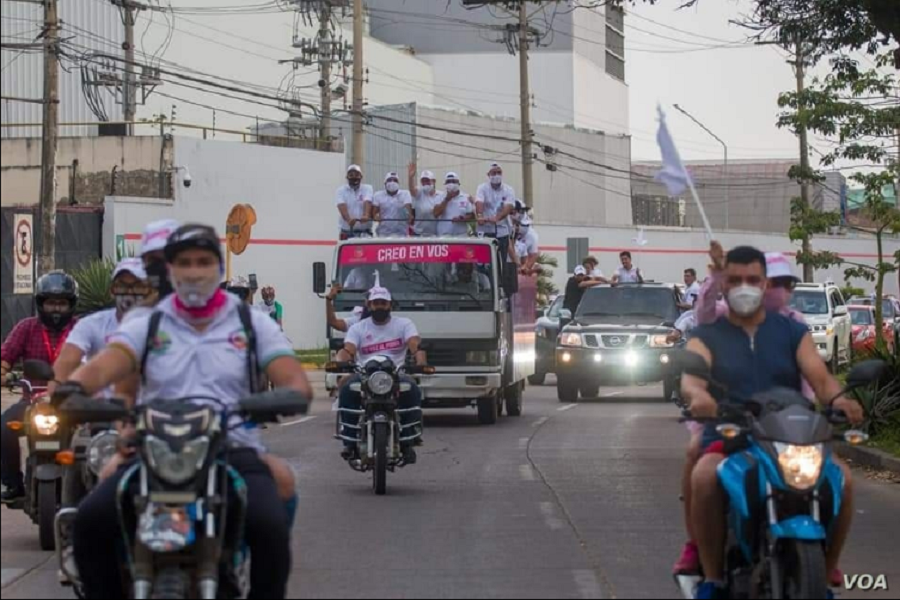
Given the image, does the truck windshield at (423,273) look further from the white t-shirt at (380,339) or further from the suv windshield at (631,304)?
the white t-shirt at (380,339)

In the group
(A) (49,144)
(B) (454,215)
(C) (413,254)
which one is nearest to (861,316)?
(A) (49,144)

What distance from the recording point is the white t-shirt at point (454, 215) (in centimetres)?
2331

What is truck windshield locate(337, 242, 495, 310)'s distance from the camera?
2227 cm

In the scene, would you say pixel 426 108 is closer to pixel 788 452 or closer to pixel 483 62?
pixel 483 62

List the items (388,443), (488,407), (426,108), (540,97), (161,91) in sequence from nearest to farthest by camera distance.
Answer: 1. (388,443)
2. (488,407)
3. (161,91)
4. (426,108)
5. (540,97)

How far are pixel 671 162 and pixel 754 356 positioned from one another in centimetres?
118

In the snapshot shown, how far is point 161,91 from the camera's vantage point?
53.7m

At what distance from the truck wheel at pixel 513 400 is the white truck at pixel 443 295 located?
1.96m

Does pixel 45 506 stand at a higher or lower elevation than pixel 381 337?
lower

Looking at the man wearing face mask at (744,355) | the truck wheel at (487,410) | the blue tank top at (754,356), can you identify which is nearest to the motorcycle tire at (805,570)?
the man wearing face mask at (744,355)

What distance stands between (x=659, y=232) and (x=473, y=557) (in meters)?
54.8

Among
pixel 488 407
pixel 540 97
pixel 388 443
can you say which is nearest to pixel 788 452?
pixel 388 443

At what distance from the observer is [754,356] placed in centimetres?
789

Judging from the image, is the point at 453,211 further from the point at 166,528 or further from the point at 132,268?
the point at 166,528
